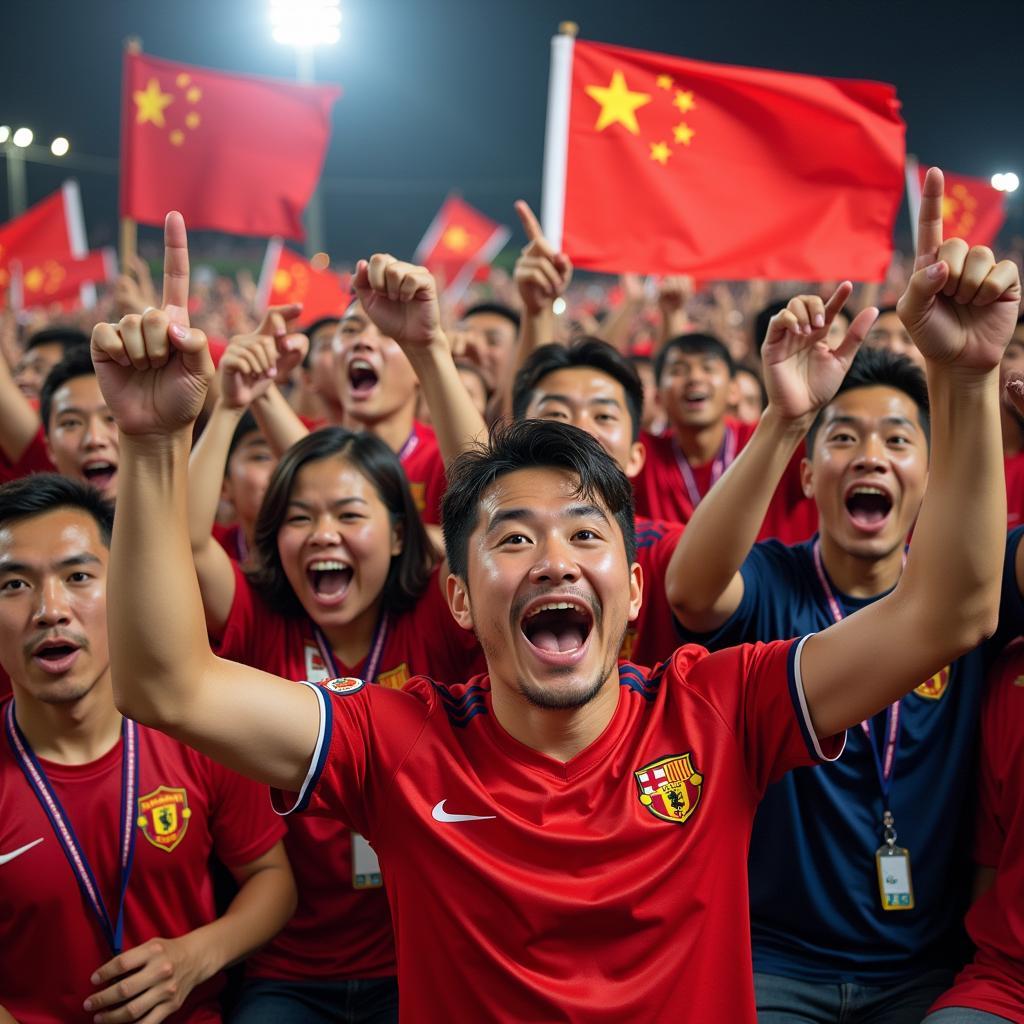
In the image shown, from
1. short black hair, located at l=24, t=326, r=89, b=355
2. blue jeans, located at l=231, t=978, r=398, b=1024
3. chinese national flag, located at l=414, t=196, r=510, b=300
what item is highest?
chinese national flag, located at l=414, t=196, r=510, b=300

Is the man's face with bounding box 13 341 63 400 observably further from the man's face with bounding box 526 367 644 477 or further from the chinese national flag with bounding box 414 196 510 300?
the chinese national flag with bounding box 414 196 510 300

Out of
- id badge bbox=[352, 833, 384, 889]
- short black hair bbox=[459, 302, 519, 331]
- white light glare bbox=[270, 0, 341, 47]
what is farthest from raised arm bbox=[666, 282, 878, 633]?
white light glare bbox=[270, 0, 341, 47]

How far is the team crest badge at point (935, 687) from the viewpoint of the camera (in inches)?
108

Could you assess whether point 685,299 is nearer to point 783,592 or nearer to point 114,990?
point 783,592

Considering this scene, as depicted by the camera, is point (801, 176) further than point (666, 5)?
No

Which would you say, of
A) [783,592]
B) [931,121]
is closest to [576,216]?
[783,592]

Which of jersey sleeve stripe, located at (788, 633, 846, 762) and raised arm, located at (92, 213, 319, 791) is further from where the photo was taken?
jersey sleeve stripe, located at (788, 633, 846, 762)

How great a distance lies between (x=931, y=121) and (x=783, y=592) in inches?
984

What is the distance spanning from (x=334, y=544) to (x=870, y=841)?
1.59 m

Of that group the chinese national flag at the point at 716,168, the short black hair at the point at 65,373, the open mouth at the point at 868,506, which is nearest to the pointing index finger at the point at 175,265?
the open mouth at the point at 868,506

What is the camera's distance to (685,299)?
5.46 m

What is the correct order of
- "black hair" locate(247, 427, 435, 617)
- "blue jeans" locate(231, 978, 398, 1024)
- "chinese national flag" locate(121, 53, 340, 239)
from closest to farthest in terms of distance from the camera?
"blue jeans" locate(231, 978, 398, 1024) < "black hair" locate(247, 427, 435, 617) < "chinese national flag" locate(121, 53, 340, 239)

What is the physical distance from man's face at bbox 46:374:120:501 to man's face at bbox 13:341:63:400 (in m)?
1.56

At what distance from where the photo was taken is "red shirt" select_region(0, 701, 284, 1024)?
Answer: 2537 mm
